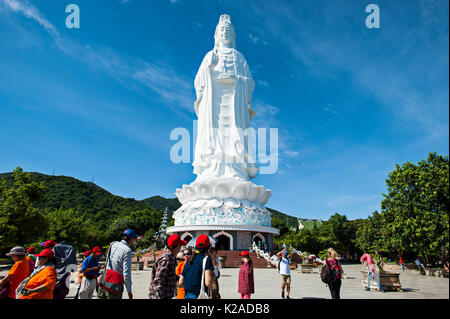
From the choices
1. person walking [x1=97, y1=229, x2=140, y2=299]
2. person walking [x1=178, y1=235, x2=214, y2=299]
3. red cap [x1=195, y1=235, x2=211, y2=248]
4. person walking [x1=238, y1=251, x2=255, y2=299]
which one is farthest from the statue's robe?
person walking [x1=178, y1=235, x2=214, y2=299]

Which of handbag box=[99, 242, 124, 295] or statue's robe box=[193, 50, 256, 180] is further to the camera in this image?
statue's robe box=[193, 50, 256, 180]

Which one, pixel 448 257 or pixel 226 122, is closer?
pixel 448 257

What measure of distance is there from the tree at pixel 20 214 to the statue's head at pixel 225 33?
68.0 feet

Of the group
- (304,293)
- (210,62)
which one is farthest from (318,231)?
(304,293)

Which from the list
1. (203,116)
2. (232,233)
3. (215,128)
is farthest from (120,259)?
(203,116)

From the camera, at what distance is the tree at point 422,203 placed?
581 inches

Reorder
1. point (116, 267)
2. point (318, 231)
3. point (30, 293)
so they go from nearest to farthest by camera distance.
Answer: point (30, 293)
point (116, 267)
point (318, 231)

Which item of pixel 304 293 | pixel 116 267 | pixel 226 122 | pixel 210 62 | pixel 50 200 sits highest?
pixel 210 62

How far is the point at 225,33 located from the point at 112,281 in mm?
28226

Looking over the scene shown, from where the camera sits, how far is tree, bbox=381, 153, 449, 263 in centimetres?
1476

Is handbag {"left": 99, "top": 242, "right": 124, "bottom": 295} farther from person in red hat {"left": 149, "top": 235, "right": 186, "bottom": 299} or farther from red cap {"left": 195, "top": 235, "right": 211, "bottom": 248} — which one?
red cap {"left": 195, "top": 235, "right": 211, "bottom": 248}
